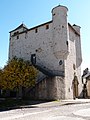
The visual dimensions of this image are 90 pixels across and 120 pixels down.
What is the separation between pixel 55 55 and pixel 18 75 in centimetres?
830

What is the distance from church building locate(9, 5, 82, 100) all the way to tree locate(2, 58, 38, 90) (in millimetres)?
1771

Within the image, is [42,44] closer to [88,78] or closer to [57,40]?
[57,40]

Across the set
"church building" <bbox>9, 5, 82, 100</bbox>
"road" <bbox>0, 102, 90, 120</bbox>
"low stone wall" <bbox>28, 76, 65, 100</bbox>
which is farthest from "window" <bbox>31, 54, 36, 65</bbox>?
"road" <bbox>0, 102, 90, 120</bbox>

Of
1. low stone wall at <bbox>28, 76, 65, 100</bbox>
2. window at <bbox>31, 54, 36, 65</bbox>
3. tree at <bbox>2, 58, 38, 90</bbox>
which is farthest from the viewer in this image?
window at <bbox>31, 54, 36, 65</bbox>

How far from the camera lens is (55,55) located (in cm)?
3328

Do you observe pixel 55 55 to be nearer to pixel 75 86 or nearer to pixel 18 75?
pixel 75 86

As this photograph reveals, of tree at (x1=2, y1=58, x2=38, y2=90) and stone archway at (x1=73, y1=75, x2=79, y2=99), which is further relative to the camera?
stone archway at (x1=73, y1=75, x2=79, y2=99)

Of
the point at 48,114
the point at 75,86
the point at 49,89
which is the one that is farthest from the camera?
the point at 75,86

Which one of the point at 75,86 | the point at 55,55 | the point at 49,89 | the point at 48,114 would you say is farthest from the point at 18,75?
the point at 48,114

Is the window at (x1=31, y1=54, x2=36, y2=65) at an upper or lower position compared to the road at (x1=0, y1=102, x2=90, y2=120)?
upper

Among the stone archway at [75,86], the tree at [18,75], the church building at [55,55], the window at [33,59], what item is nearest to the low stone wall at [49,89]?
the church building at [55,55]

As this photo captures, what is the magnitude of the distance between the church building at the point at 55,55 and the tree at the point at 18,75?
1771 millimetres

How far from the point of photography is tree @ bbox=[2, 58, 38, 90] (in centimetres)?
2812

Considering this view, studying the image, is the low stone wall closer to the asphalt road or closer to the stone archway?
the stone archway
